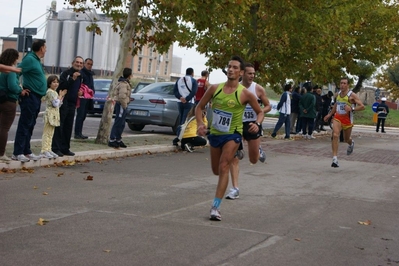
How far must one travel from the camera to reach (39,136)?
1953 cm

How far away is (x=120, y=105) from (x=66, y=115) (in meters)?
2.72

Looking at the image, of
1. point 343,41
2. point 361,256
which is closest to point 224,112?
point 361,256

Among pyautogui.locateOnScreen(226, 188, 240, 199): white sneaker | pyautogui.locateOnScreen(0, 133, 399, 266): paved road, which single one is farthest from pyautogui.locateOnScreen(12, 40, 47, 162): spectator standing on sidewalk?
pyautogui.locateOnScreen(226, 188, 240, 199): white sneaker

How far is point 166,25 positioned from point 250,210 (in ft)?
34.0

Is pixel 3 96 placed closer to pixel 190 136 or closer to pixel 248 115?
pixel 248 115

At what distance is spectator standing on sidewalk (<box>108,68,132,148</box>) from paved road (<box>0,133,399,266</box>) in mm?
2055

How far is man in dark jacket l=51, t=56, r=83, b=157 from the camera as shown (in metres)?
14.5

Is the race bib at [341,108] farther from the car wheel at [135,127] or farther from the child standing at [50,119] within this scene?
the car wheel at [135,127]

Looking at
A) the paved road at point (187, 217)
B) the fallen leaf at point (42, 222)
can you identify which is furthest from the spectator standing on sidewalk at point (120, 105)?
the fallen leaf at point (42, 222)

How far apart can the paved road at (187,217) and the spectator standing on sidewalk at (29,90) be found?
1.71 feet

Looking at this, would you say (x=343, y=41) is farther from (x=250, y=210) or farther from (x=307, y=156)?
(x=250, y=210)

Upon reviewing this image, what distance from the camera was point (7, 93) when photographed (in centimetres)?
1263

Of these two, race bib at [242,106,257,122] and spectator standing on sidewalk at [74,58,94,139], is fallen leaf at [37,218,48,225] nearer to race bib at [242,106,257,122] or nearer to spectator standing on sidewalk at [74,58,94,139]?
race bib at [242,106,257,122]

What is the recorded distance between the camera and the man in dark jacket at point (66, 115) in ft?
47.5
